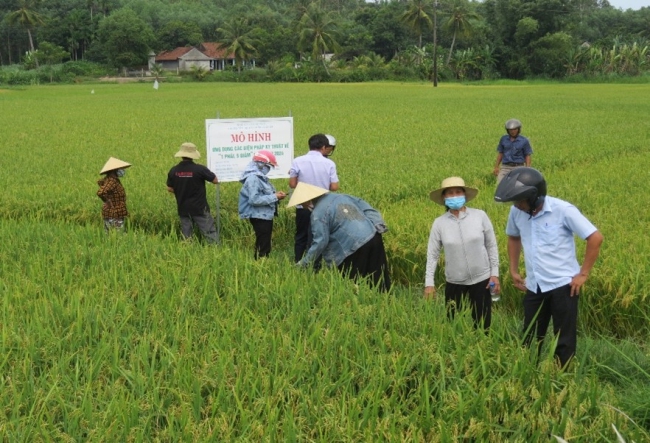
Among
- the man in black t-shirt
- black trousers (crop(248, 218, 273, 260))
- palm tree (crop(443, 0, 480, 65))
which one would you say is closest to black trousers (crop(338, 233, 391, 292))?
black trousers (crop(248, 218, 273, 260))

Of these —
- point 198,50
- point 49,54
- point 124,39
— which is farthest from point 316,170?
point 198,50

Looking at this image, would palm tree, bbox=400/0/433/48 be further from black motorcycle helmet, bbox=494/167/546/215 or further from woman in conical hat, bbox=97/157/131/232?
black motorcycle helmet, bbox=494/167/546/215

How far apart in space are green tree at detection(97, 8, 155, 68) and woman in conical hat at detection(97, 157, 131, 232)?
75.8m

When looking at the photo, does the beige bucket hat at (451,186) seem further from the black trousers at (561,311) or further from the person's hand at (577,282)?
the person's hand at (577,282)

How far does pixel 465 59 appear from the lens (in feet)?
219

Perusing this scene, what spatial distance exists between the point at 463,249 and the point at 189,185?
12.6 ft

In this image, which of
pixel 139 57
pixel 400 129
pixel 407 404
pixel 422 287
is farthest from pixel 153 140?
pixel 139 57

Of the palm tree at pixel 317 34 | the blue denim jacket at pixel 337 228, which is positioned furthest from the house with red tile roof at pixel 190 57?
the blue denim jacket at pixel 337 228

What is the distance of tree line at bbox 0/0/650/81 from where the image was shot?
64.6 metres

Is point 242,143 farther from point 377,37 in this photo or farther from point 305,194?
point 377,37

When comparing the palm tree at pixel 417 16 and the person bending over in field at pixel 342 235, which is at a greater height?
the palm tree at pixel 417 16

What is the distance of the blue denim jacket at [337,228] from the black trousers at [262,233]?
1881 mm

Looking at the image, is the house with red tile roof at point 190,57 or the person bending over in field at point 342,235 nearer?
the person bending over in field at point 342,235

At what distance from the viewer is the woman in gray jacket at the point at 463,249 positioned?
5031 millimetres
